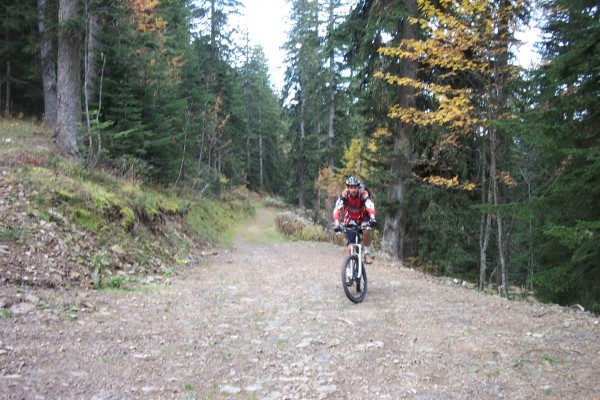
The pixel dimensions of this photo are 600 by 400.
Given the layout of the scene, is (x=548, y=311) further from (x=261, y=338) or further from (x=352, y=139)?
(x=352, y=139)

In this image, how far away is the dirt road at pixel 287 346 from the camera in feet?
11.6

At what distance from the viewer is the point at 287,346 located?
15.6 ft

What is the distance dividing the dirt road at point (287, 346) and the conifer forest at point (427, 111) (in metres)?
1.54

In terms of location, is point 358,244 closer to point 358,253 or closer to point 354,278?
point 358,253

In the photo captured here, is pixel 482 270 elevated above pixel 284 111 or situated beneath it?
situated beneath

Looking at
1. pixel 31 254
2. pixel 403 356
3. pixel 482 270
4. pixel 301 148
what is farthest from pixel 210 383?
pixel 301 148

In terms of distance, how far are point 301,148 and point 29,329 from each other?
102 ft

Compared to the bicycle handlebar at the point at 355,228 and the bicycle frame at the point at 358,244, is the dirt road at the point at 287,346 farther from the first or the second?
the bicycle handlebar at the point at 355,228

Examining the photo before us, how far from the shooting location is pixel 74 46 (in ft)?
38.8

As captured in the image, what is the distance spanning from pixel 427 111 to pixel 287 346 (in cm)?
900

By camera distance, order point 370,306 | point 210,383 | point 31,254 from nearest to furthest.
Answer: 1. point 210,383
2. point 31,254
3. point 370,306

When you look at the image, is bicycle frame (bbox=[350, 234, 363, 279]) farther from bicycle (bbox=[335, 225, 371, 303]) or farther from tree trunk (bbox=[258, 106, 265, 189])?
tree trunk (bbox=[258, 106, 265, 189])

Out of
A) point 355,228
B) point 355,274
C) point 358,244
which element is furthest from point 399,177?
point 355,274

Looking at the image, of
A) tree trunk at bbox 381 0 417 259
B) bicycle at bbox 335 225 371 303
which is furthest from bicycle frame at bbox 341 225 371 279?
tree trunk at bbox 381 0 417 259
